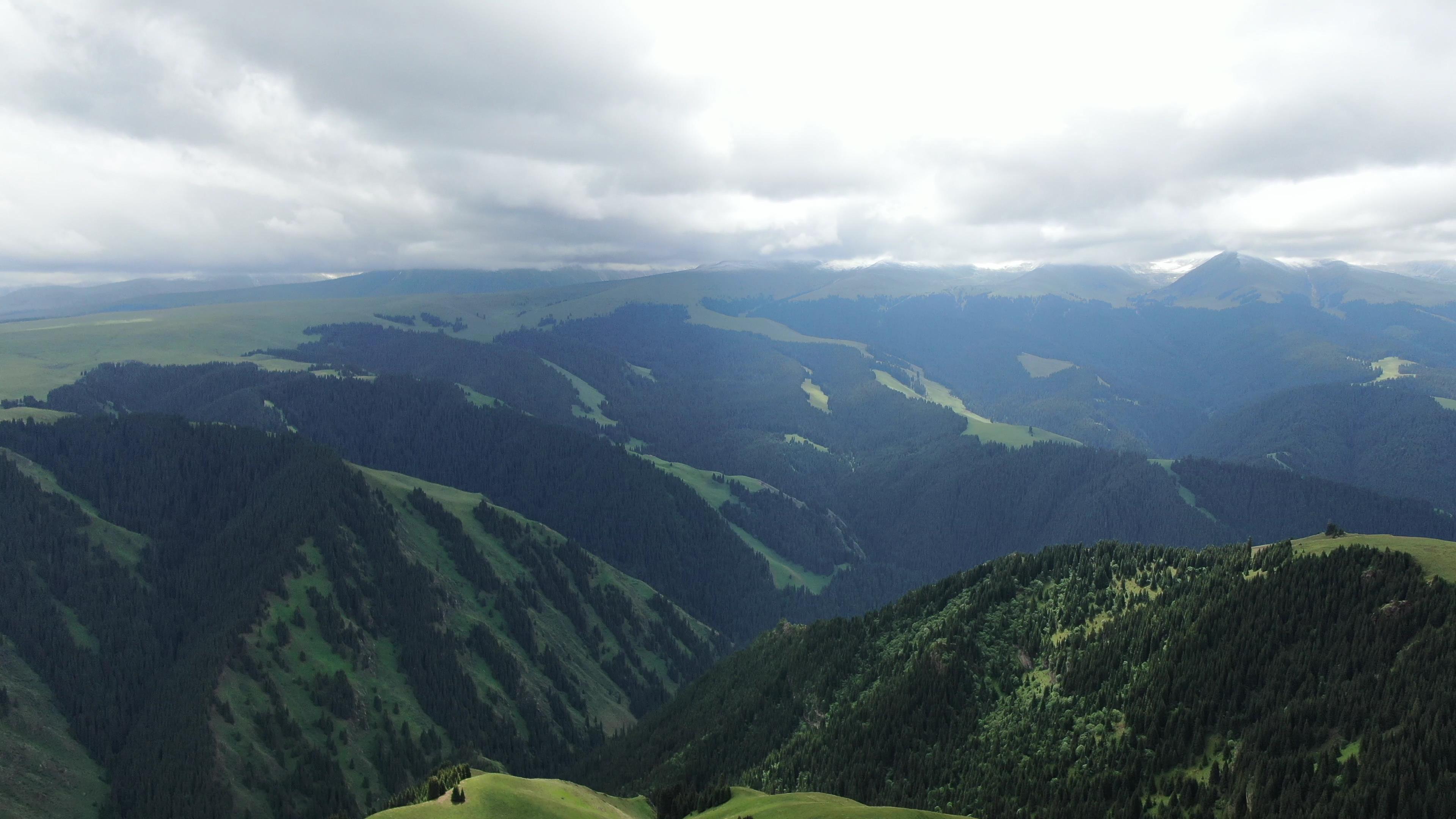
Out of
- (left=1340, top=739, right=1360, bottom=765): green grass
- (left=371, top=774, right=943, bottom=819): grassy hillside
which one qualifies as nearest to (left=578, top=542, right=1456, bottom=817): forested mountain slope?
(left=1340, top=739, right=1360, bottom=765): green grass

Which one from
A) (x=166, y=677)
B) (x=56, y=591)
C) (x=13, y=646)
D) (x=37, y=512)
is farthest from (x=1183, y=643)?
(x=37, y=512)

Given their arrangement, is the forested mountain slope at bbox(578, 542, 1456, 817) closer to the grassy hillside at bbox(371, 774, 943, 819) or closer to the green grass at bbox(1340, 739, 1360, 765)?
the green grass at bbox(1340, 739, 1360, 765)

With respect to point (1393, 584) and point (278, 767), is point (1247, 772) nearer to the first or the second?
point (1393, 584)

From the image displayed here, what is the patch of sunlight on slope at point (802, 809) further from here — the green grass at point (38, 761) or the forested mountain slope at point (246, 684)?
the green grass at point (38, 761)

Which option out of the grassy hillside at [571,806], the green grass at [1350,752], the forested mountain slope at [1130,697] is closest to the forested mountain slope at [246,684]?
the forested mountain slope at [1130,697]

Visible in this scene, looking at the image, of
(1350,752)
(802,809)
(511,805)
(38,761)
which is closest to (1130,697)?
(1350,752)

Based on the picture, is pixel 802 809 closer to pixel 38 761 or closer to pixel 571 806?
pixel 571 806
